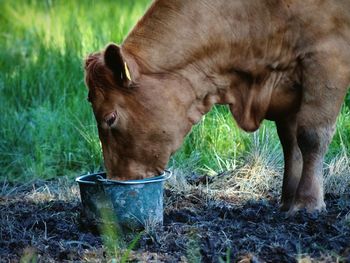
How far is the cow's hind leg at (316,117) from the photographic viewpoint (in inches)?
231

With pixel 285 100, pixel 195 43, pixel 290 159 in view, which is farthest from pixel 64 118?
pixel 285 100

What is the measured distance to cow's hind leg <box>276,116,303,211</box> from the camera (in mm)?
6387

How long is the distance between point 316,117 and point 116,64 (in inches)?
51.1

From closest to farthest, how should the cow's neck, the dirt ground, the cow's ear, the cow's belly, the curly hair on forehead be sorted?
the dirt ground < the cow's ear < the curly hair on forehead < the cow's neck < the cow's belly

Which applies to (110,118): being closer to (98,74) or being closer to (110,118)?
(110,118)

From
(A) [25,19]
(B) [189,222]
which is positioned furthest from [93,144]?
(A) [25,19]

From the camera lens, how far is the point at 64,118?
28.5ft

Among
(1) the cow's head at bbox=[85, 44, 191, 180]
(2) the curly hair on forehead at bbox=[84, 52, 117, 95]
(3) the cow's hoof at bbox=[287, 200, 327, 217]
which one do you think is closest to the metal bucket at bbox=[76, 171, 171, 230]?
(1) the cow's head at bbox=[85, 44, 191, 180]

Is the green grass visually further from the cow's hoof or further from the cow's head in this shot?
the cow's head

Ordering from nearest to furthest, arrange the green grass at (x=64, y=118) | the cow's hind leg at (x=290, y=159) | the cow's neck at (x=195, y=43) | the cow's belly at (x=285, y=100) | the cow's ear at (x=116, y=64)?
the cow's ear at (x=116, y=64)
the cow's neck at (x=195, y=43)
the cow's belly at (x=285, y=100)
the cow's hind leg at (x=290, y=159)
the green grass at (x=64, y=118)

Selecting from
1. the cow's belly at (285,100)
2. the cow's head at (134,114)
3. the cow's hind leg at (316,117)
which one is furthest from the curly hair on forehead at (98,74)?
the cow's hind leg at (316,117)

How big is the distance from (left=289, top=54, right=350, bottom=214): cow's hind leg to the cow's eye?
1.17 m

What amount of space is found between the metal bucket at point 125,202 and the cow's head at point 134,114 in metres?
0.25

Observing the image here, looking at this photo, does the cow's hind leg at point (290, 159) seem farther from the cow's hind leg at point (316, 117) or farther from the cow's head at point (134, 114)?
the cow's head at point (134, 114)
